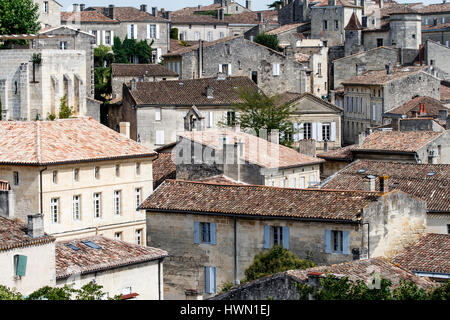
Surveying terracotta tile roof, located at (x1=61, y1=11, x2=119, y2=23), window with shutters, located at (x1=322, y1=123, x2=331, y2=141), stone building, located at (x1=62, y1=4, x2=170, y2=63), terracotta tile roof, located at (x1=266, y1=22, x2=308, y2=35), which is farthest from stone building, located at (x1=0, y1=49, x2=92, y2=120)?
terracotta tile roof, located at (x1=266, y1=22, x2=308, y2=35)

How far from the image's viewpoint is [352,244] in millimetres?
36781

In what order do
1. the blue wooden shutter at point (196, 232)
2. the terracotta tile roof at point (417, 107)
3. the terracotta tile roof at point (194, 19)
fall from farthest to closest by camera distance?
the terracotta tile roof at point (194, 19), the terracotta tile roof at point (417, 107), the blue wooden shutter at point (196, 232)

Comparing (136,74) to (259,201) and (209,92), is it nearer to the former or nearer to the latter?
(209,92)

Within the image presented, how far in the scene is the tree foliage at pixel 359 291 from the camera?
24406 millimetres

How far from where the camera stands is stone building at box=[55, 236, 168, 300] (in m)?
35.3

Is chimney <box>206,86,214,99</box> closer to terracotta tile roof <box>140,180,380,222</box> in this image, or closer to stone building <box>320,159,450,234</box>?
stone building <box>320,159,450,234</box>

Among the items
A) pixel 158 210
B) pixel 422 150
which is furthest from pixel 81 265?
pixel 422 150

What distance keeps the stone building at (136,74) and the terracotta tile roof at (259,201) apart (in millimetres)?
42794

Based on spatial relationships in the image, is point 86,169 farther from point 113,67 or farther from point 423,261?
point 113,67

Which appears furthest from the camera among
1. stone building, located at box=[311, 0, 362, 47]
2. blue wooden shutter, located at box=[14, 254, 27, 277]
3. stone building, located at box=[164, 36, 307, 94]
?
stone building, located at box=[311, 0, 362, 47]

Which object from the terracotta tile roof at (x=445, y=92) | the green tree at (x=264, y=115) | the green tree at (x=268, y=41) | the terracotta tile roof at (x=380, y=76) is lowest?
the green tree at (x=264, y=115)

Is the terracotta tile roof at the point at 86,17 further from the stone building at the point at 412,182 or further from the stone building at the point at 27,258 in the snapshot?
the stone building at the point at 27,258

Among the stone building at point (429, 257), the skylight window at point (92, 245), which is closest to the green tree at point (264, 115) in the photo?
the stone building at point (429, 257)

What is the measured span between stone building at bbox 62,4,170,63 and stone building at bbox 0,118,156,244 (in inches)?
2061
